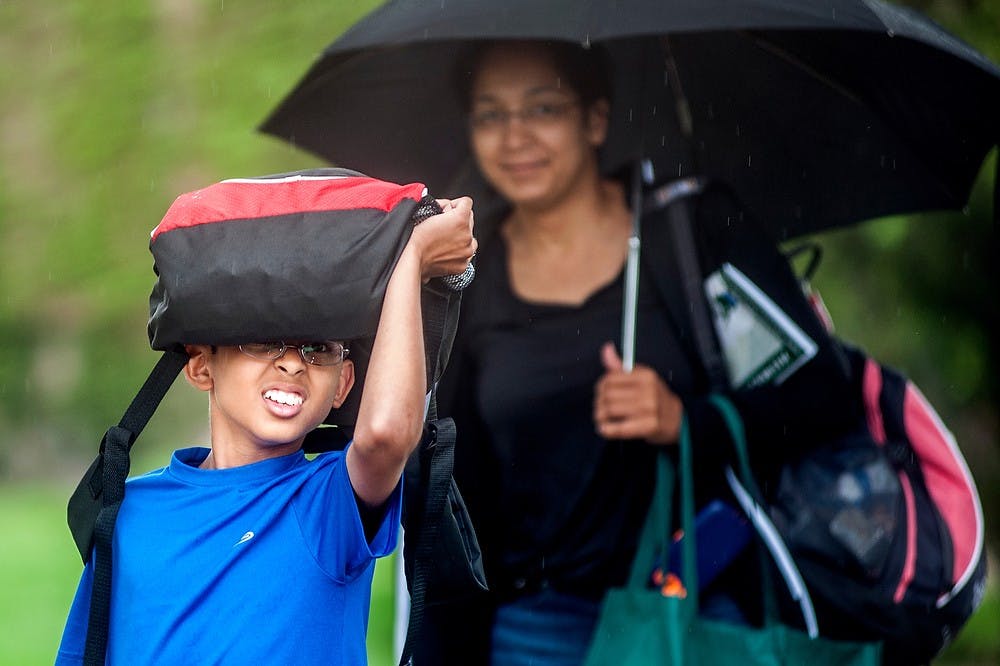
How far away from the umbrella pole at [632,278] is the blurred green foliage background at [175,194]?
6.45ft

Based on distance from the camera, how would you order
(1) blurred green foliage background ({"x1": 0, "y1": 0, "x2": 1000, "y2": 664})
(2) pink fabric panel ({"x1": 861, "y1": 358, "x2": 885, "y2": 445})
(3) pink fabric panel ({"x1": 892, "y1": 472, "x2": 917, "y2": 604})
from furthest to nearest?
(1) blurred green foliage background ({"x1": 0, "y1": 0, "x2": 1000, "y2": 664})
(2) pink fabric panel ({"x1": 861, "y1": 358, "x2": 885, "y2": 445})
(3) pink fabric panel ({"x1": 892, "y1": 472, "x2": 917, "y2": 604})

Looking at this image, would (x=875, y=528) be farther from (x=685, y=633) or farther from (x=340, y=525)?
(x=340, y=525)

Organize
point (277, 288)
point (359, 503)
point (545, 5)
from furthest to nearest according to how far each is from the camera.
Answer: point (545, 5)
point (359, 503)
point (277, 288)

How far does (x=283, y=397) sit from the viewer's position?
2.38 metres

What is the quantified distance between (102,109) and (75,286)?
1.29 m

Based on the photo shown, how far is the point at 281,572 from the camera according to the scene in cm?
232

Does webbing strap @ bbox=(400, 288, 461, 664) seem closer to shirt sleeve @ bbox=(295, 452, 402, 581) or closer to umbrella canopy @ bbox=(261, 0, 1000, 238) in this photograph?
shirt sleeve @ bbox=(295, 452, 402, 581)

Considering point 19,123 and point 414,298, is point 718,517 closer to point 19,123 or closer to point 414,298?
point 414,298

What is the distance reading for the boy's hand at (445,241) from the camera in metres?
2.30

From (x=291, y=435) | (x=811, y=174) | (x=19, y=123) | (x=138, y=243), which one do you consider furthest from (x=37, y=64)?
(x=291, y=435)

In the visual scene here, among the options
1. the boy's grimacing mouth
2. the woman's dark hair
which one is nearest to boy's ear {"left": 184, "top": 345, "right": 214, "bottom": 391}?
the boy's grimacing mouth

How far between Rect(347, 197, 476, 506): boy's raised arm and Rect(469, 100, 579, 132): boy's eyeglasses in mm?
1405

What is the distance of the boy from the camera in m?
2.25

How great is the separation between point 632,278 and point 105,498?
1599 mm
